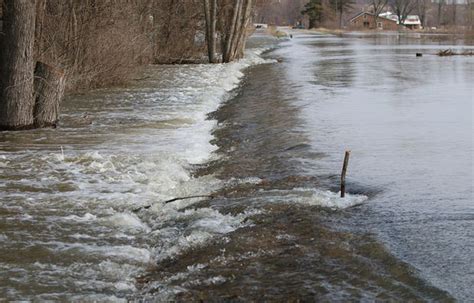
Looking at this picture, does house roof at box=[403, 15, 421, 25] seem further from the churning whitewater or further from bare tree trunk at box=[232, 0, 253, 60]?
the churning whitewater

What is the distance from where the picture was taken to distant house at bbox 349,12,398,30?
511 feet

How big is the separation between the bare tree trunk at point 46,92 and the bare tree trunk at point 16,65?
0.96ft

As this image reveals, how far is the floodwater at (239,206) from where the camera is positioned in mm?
5703

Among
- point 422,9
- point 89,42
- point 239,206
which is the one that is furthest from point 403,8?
point 239,206

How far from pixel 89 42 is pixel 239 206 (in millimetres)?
13463

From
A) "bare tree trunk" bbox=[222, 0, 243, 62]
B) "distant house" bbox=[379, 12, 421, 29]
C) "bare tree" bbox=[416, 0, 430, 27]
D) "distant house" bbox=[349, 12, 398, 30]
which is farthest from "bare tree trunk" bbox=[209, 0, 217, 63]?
"bare tree" bbox=[416, 0, 430, 27]

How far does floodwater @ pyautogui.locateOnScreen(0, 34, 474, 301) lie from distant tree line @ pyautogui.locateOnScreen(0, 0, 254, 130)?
1.01 metres

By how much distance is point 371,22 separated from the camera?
15862 cm

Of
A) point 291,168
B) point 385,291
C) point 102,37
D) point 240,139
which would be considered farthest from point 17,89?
point 385,291

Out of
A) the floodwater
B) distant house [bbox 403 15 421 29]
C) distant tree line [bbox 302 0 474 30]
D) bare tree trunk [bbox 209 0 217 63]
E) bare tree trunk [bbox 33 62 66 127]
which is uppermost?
distant tree line [bbox 302 0 474 30]

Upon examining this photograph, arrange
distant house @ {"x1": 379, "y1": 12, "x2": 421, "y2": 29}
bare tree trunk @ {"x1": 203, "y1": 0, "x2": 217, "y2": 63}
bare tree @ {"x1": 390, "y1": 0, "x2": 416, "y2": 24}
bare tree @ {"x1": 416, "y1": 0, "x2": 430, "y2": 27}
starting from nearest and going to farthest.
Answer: bare tree trunk @ {"x1": 203, "y1": 0, "x2": 217, "y2": 63} → bare tree @ {"x1": 390, "y1": 0, "x2": 416, "y2": 24} → distant house @ {"x1": 379, "y1": 12, "x2": 421, "y2": 29} → bare tree @ {"x1": 416, "y1": 0, "x2": 430, "y2": 27}

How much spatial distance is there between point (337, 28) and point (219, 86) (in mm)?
112075

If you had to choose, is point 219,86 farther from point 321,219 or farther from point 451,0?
point 451,0

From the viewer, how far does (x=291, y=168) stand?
32.8 ft
